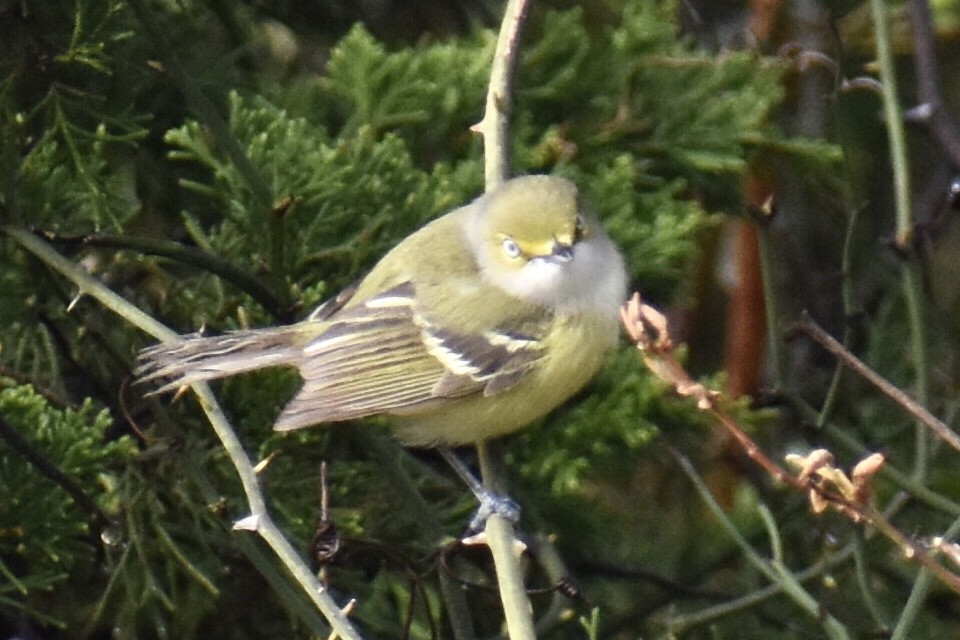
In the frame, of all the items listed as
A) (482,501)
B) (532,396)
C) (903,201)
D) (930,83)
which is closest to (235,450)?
(482,501)

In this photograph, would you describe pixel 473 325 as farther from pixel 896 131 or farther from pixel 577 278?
pixel 896 131

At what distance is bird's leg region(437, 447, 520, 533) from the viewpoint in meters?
2.69

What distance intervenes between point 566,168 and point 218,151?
29.4 inches

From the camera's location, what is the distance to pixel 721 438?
429 cm

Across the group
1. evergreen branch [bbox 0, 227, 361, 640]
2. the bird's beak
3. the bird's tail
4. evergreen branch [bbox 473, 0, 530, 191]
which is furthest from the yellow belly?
evergreen branch [bbox 0, 227, 361, 640]

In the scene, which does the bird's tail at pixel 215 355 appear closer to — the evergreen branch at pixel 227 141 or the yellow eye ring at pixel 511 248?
the evergreen branch at pixel 227 141

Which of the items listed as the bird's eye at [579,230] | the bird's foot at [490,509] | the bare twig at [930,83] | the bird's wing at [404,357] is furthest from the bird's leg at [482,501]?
the bare twig at [930,83]

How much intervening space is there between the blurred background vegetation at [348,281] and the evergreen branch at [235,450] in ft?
0.18

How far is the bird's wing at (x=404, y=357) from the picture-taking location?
119 inches

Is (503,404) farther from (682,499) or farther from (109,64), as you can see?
(682,499)

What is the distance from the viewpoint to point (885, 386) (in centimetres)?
221

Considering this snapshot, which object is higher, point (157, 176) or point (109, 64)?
point (109, 64)

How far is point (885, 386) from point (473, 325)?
3.96 ft

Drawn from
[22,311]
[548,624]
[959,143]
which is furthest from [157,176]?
[959,143]
